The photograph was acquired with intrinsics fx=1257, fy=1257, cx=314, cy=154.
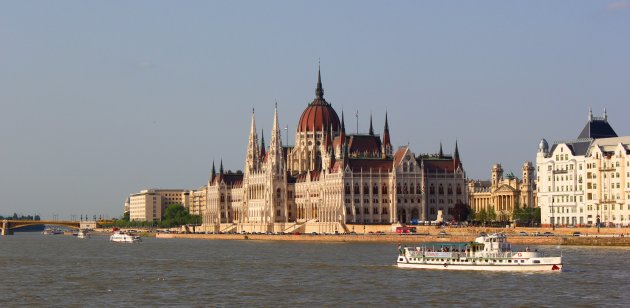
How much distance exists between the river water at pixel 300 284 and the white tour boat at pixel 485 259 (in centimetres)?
223

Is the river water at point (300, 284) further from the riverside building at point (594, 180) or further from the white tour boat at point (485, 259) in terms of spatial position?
the riverside building at point (594, 180)

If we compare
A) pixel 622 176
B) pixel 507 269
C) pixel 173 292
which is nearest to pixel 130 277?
pixel 173 292

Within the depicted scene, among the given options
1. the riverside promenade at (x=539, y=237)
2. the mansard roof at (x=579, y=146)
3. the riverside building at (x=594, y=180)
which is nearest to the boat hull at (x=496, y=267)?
the riverside promenade at (x=539, y=237)

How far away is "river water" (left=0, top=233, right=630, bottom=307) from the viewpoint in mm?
83500

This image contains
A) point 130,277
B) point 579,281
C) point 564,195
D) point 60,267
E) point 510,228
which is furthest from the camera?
point 564,195

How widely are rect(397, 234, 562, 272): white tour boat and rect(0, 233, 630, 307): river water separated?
223cm

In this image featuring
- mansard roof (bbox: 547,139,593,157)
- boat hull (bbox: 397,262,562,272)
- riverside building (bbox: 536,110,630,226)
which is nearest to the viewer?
boat hull (bbox: 397,262,562,272)

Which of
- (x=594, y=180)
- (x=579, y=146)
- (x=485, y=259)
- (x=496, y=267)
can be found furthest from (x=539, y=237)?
(x=496, y=267)

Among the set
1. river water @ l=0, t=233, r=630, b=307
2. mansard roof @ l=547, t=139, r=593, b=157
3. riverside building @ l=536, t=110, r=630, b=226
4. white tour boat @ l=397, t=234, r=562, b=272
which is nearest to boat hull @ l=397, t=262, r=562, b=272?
white tour boat @ l=397, t=234, r=562, b=272

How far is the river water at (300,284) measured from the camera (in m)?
83.5

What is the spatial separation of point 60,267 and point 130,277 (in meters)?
20.6

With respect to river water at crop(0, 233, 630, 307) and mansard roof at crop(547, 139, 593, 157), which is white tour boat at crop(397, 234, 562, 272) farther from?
mansard roof at crop(547, 139, 593, 157)

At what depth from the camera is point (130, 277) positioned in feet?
348

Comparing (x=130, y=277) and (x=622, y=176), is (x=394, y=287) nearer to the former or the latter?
(x=130, y=277)
